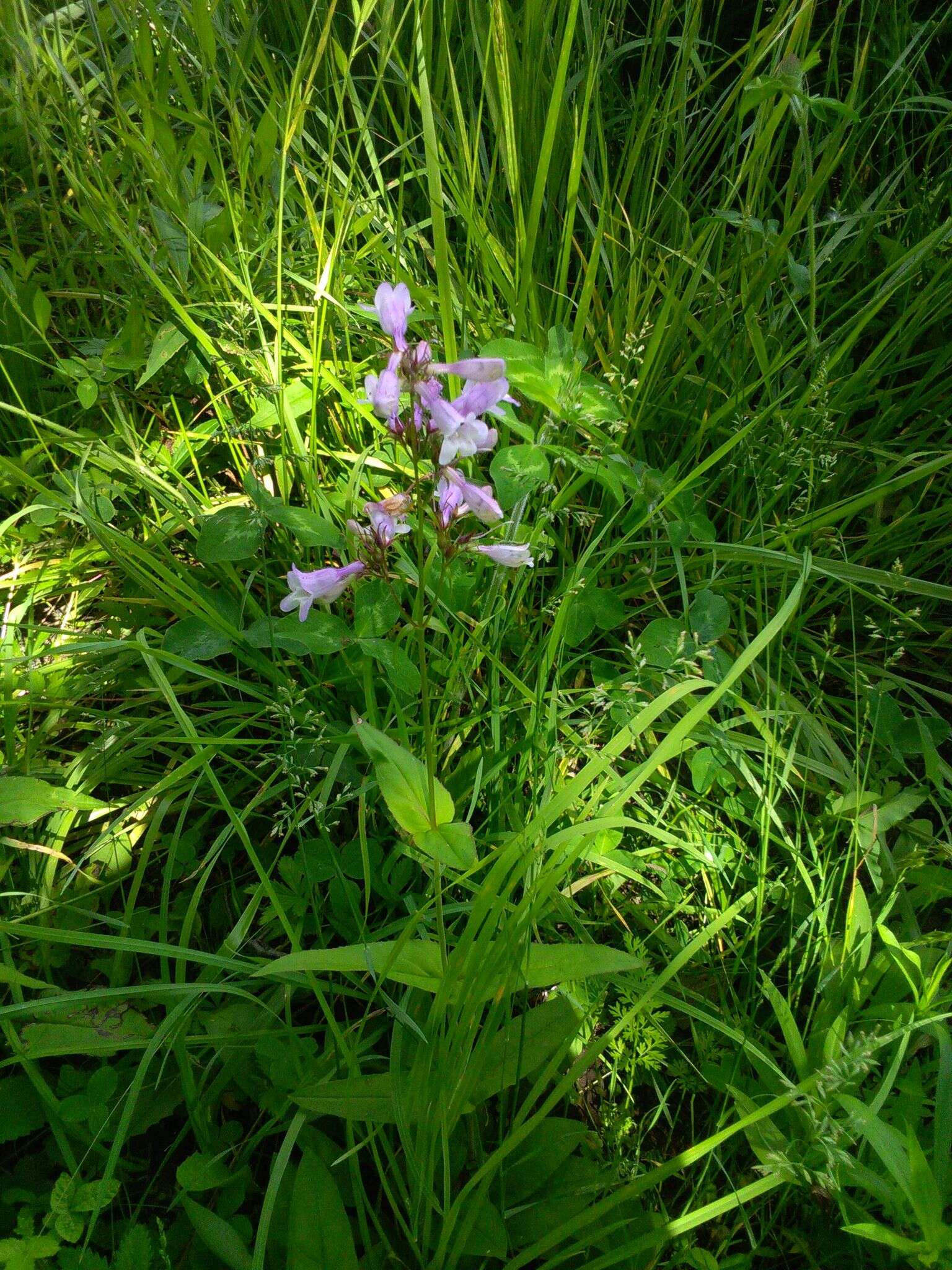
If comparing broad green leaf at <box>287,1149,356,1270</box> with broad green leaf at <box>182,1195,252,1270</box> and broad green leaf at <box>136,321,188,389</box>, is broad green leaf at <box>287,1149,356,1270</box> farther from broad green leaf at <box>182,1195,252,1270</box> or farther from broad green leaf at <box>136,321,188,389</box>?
broad green leaf at <box>136,321,188,389</box>

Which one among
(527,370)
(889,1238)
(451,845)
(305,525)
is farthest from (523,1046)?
(527,370)

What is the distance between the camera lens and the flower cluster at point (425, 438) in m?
0.96

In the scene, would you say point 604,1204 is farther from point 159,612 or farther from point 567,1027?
point 159,612

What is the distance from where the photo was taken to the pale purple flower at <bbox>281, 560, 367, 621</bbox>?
1184 millimetres

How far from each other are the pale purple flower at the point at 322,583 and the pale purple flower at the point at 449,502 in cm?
14

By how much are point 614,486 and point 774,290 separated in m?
0.97

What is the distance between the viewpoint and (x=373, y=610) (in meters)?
1.41

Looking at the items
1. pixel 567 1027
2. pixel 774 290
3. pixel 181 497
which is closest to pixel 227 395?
pixel 181 497

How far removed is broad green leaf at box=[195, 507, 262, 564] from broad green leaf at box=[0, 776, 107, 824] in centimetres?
45

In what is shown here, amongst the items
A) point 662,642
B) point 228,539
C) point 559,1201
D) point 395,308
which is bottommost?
point 559,1201

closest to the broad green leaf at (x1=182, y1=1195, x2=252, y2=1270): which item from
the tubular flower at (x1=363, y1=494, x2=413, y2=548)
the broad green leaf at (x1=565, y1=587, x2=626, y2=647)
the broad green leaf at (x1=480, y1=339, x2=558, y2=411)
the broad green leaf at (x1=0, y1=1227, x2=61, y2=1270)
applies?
the broad green leaf at (x1=0, y1=1227, x2=61, y2=1270)

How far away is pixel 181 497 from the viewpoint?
165cm

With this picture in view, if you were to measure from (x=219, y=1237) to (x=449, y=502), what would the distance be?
1009 mm

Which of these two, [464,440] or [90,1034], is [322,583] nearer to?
[464,440]
